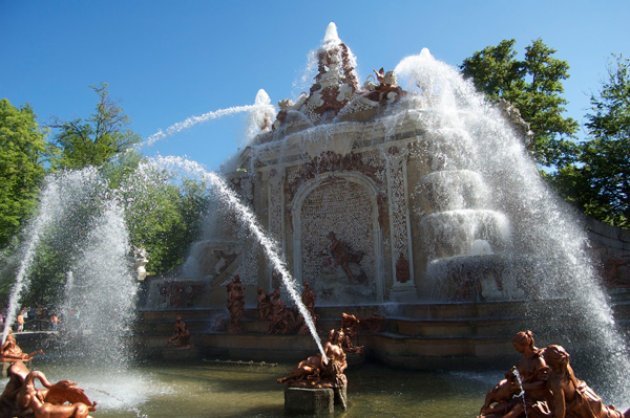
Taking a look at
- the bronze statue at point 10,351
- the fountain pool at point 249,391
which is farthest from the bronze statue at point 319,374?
the bronze statue at point 10,351

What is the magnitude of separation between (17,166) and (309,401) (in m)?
21.5

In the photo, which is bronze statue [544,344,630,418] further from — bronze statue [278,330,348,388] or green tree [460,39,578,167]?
green tree [460,39,578,167]

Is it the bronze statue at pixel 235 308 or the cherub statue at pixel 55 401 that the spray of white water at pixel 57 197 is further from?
the cherub statue at pixel 55 401

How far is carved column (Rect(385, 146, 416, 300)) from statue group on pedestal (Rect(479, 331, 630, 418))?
32.7 ft

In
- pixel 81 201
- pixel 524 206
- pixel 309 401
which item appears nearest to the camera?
pixel 309 401

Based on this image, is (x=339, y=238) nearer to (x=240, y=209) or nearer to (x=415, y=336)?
(x=240, y=209)

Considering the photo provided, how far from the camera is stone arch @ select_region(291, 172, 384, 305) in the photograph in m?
15.7

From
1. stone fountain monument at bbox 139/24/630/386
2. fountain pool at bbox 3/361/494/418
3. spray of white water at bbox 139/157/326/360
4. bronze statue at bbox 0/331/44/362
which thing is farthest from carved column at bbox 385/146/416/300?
bronze statue at bbox 0/331/44/362

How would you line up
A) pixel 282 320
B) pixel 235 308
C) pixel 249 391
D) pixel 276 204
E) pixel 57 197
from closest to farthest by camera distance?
pixel 249 391 < pixel 282 320 < pixel 235 308 < pixel 57 197 < pixel 276 204

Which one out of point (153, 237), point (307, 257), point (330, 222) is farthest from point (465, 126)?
point (153, 237)

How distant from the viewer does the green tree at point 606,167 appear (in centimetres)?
2098

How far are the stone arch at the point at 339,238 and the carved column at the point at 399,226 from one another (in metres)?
0.51

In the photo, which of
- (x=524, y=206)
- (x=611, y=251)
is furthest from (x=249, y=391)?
(x=611, y=251)

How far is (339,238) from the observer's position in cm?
1648
